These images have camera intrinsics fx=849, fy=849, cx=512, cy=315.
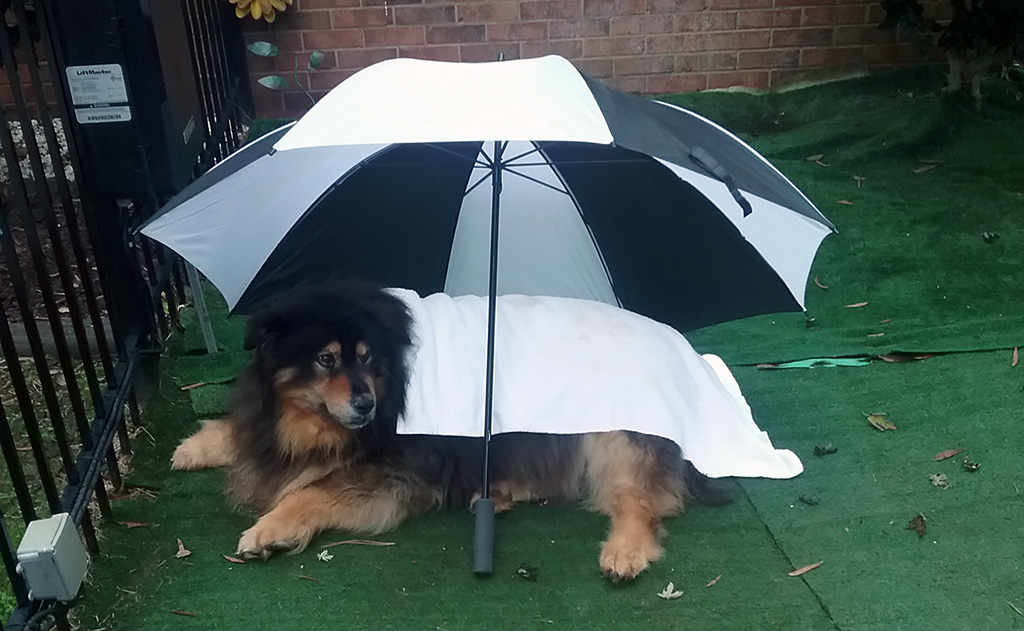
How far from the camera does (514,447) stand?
2.93 m

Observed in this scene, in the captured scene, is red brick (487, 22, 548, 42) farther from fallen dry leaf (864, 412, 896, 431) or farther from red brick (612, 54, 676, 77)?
fallen dry leaf (864, 412, 896, 431)

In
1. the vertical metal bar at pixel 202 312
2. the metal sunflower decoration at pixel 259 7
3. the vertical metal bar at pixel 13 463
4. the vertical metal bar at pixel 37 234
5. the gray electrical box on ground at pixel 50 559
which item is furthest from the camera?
the metal sunflower decoration at pixel 259 7

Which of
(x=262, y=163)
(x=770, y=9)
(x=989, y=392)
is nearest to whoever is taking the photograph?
(x=262, y=163)

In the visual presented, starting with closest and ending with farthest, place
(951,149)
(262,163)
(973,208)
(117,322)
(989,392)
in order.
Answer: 1. (262,163)
2. (117,322)
3. (989,392)
4. (973,208)
5. (951,149)

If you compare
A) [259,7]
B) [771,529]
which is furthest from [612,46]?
[771,529]

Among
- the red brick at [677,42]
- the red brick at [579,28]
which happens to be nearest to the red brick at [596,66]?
the red brick at [579,28]

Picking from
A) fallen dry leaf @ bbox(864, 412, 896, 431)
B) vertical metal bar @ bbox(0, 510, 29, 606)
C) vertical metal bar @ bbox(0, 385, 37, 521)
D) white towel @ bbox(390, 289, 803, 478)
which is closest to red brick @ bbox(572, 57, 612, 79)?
fallen dry leaf @ bbox(864, 412, 896, 431)

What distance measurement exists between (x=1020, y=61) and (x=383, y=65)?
19.5 feet

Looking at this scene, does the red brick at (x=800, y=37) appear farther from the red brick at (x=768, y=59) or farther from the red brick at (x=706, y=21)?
the red brick at (x=706, y=21)

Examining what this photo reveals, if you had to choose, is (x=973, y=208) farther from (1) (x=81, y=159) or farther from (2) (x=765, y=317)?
(1) (x=81, y=159)

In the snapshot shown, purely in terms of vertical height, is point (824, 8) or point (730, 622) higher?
point (824, 8)

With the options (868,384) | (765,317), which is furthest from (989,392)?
(765,317)

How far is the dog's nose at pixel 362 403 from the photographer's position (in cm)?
260

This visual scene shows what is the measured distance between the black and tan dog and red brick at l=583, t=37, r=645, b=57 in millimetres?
3937
